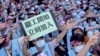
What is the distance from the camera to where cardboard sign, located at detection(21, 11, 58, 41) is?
6109 millimetres

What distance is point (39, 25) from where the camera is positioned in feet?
20.5

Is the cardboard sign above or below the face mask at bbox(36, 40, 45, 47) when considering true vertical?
above

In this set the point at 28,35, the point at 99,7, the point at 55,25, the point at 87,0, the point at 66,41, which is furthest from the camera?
the point at 87,0

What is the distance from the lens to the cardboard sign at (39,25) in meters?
6.11

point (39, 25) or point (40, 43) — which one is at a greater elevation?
point (39, 25)

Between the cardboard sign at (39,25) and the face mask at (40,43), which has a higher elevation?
the cardboard sign at (39,25)

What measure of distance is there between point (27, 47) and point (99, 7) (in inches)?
367

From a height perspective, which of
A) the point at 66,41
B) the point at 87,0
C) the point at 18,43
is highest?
the point at 18,43

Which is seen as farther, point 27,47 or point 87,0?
point 87,0

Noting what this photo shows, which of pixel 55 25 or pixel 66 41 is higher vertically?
pixel 55 25

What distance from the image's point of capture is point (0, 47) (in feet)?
19.0

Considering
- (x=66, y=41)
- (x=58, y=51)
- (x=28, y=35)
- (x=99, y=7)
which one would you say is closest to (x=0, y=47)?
(x=28, y=35)

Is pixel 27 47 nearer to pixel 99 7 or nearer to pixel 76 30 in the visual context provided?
pixel 76 30

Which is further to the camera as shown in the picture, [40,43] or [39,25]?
[39,25]
